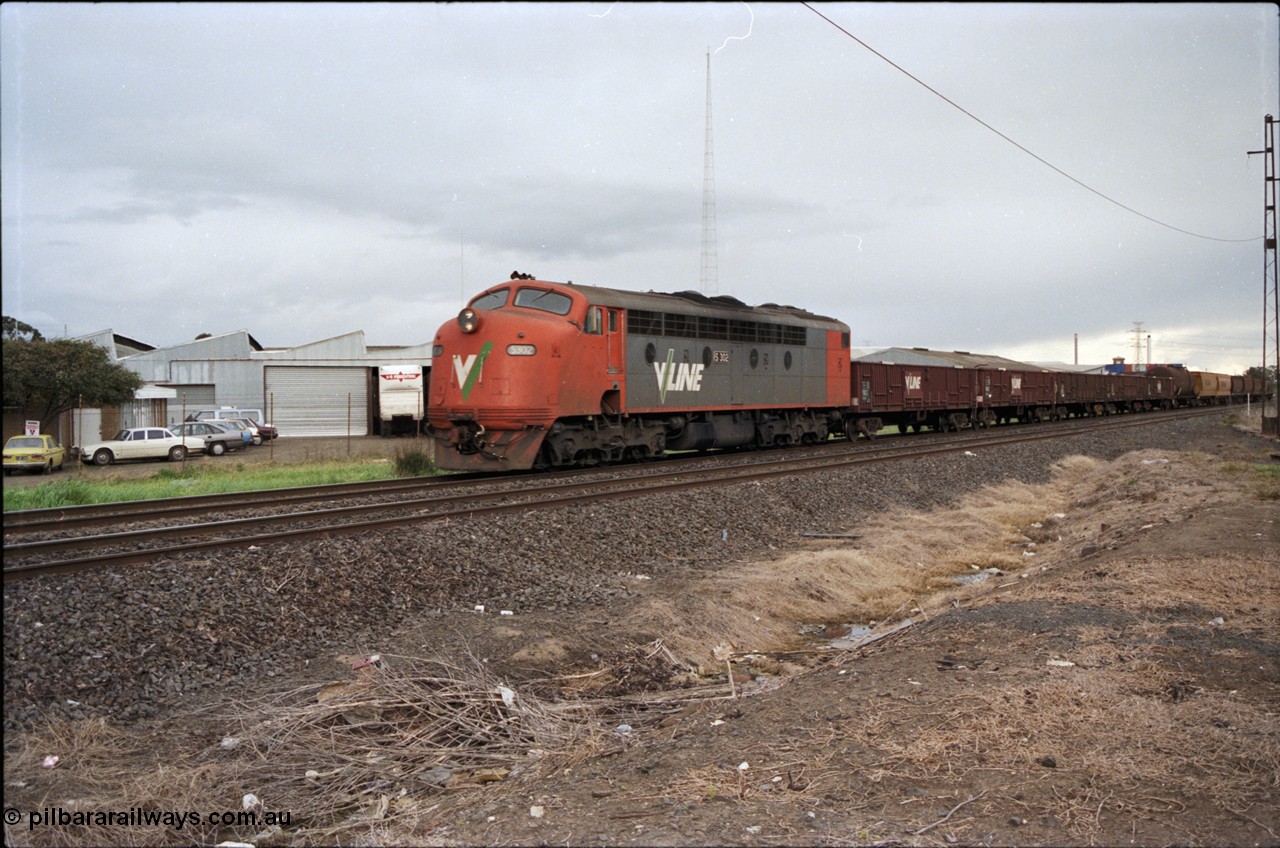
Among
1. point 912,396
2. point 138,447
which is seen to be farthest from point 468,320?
point 138,447

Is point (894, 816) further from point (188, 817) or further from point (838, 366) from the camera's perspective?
point (838, 366)

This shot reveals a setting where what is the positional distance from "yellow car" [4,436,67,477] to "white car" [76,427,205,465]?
2.15 m

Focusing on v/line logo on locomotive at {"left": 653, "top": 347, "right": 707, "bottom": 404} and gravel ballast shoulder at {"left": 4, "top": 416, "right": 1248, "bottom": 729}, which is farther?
v/line logo on locomotive at {"left": 653, "top": 347, "right": 707, "bottom": 404}

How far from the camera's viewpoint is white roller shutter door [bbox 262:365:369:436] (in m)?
45.5

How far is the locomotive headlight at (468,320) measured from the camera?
52.4ft

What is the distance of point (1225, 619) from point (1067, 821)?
13.1ft

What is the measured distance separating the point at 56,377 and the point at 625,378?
27464 millimetres

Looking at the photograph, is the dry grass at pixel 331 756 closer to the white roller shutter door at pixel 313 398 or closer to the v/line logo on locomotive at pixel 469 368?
the v/line logo on locomotive at pixel 469 368

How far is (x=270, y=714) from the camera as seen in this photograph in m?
5.73

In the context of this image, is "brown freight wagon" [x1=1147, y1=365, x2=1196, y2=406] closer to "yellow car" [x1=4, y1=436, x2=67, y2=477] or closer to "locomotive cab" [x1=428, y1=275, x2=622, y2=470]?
"locomotive cab" [x1=428, y1=275, x2=622, y2=470]

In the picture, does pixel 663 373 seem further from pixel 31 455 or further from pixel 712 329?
pixel 31 455

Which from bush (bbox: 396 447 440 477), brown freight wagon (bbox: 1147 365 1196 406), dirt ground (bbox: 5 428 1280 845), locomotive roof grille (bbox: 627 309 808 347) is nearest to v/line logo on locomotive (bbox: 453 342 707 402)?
locomotive roof grille (bbox: 627 309 808 347)

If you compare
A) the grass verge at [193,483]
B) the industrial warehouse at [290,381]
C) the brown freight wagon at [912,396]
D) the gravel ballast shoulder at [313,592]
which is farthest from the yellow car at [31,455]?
the brown freight wagon at [912,396]

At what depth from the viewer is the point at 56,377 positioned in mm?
33625
